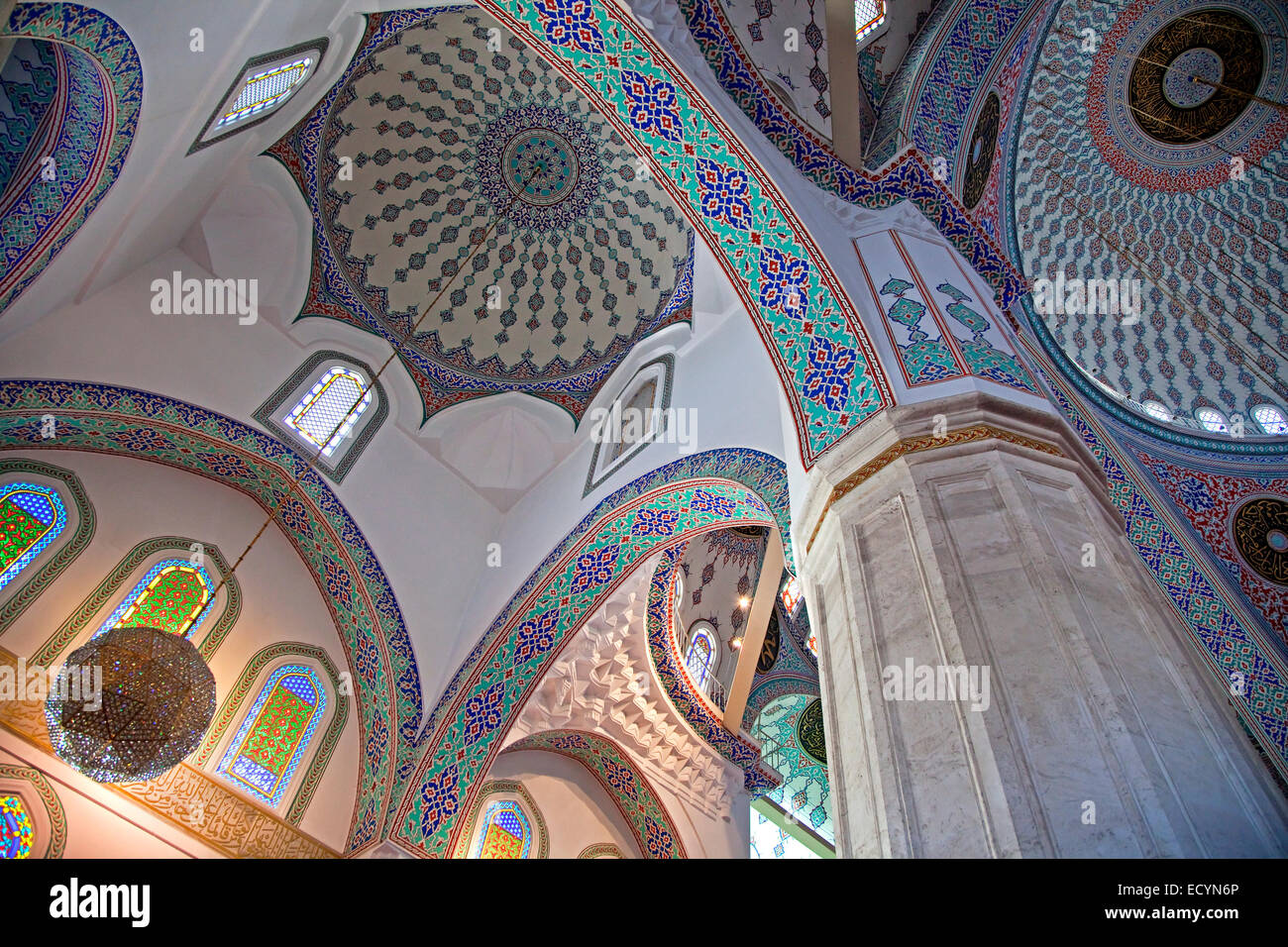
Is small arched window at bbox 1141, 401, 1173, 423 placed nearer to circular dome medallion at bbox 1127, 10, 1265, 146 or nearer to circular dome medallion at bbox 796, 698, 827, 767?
circular dome medallion at bbox 1127, 10, 1265, 146

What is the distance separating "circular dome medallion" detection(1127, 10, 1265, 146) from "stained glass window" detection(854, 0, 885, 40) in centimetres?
314

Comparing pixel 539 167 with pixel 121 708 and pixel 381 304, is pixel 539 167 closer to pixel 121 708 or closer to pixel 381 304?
pixel 381 304

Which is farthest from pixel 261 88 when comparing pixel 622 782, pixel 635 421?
pixel 622 782

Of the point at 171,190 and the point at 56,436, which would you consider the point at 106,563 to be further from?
the point at 171,190

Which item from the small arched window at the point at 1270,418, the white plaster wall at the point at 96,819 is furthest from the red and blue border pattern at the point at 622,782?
the small arched window at the point at 1270,418

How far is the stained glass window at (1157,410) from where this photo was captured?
6.68 m

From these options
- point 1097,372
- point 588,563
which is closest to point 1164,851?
point 588,563

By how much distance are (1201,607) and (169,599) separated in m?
7.06

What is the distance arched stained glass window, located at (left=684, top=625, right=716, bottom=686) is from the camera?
7.68m

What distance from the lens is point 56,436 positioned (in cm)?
579

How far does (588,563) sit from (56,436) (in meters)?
3.73

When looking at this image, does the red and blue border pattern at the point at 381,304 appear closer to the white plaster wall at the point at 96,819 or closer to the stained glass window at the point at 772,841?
the white plaster wall at the point at 96,819

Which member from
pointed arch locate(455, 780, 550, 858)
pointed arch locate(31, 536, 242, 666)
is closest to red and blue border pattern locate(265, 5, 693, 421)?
pointed arch locate(31, 536, 242, 666)

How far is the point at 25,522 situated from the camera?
5.61 metres
